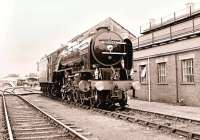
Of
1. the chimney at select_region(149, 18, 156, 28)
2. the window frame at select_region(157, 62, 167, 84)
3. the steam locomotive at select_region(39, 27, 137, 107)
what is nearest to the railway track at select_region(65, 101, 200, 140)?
the steam locomotive at select_region(39, 27, 137, 107)

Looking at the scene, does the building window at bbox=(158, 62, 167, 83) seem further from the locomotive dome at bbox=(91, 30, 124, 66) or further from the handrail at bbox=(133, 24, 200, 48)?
the locomotive dome at bbox=(91, 30, 124, 66)

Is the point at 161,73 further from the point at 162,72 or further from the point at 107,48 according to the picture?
the point at 107,48

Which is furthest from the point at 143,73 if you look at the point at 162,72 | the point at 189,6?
the point at 189,6

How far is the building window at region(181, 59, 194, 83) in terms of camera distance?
17703 mm

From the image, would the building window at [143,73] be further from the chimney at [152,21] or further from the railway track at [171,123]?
the railway track at [171,123]

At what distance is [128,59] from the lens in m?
16.3

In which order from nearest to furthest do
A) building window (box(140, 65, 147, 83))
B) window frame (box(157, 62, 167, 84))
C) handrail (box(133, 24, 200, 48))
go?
handrail (box(133, 24, 200, 48)) → window frame (box(157, 62, 167, 84)) → building window (box(140, 65, 147, 83))

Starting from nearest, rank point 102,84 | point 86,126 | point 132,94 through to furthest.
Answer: point 86,126 → point 102,84 → point 132,94

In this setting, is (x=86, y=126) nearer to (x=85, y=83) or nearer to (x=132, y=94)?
(x=85, y=83)

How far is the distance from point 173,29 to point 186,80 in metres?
A: 4.59

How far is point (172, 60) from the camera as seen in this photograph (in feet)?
62.6

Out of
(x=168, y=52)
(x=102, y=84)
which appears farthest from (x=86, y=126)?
(x=168, y=52)

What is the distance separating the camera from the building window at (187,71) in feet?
58.1

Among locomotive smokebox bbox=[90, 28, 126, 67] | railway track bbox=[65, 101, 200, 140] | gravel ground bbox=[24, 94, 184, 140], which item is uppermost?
locomotive smokebox bbox=[90, 28, 126, 67]
